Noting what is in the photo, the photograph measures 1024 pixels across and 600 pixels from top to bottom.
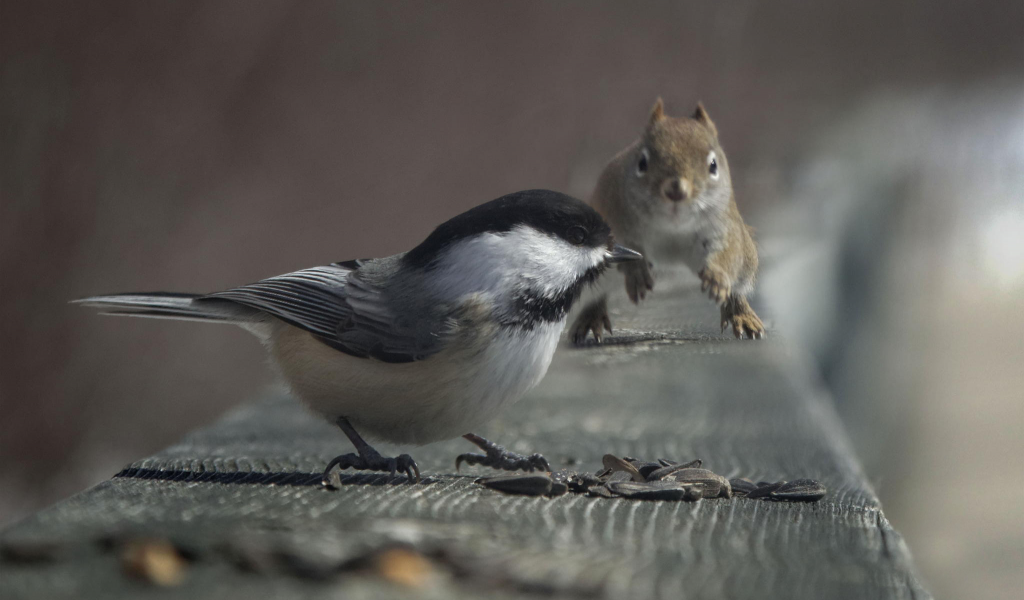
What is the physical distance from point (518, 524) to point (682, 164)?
54cm

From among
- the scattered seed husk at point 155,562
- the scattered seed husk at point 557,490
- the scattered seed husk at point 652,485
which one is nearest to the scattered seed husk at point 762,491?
the scattered seed husk at point 652,485

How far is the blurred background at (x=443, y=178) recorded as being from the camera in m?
3.68

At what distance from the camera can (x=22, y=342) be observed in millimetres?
4852

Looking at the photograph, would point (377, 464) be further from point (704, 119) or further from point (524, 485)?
point (704, 119)

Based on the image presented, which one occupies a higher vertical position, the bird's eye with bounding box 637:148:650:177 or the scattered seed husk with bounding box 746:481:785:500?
the bird's eye with bounding box 637:148:650:177

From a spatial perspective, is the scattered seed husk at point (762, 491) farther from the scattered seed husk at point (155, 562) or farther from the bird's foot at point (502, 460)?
the scattered seed husk at point (155, 562)

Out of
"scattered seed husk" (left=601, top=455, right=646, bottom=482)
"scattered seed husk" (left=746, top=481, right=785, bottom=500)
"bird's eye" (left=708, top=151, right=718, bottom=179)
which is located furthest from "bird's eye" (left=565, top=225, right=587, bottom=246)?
"scattered seed husk" (left=746, top=481, right=785, bottom=500)

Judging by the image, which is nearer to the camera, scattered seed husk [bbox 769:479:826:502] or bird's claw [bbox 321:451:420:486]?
scattered seed husk [bbox 769:479:826:502]

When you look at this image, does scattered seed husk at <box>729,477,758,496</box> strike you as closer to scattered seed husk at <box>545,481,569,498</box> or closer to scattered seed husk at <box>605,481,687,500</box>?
scattered seed husk at <box>605,481,687,500</box>

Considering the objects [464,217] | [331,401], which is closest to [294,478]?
[331,401]

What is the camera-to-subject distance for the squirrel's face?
1205 millimetres

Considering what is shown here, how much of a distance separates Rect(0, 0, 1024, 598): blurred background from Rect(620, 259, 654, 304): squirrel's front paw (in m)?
0.97

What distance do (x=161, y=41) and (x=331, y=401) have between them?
425cm

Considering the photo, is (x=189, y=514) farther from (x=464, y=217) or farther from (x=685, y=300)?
(x=685, y=300)
